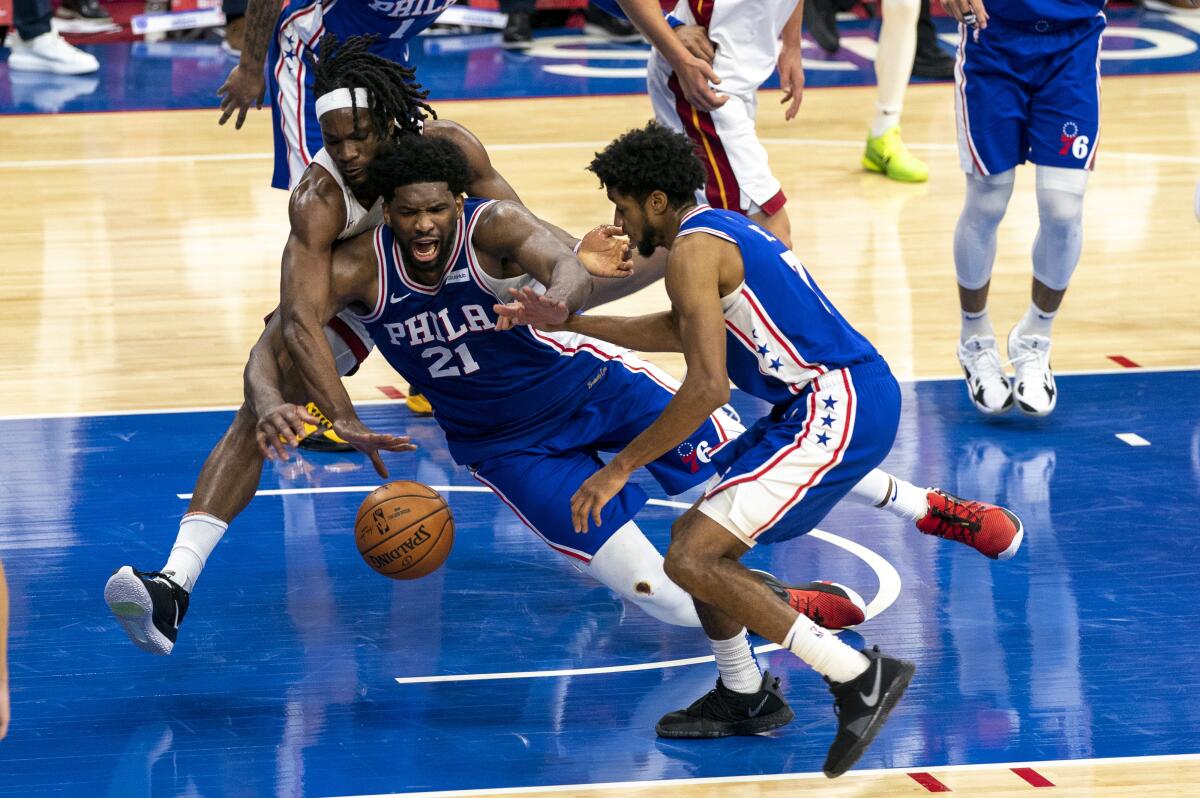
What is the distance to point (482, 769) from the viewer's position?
4297 mm

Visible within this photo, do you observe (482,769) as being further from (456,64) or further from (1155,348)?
(456,64)

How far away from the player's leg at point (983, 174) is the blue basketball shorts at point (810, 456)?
2329 mm

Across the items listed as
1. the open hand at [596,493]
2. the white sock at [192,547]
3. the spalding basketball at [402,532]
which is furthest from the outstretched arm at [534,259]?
the white sock at [192,547]

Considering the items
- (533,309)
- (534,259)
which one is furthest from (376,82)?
(533,309)

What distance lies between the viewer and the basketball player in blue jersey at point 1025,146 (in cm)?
649

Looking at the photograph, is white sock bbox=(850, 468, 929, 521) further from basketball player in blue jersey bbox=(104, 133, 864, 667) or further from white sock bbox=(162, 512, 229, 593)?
white sock bbox=(162, 512, 229, 593)

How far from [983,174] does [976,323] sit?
1.98 feet

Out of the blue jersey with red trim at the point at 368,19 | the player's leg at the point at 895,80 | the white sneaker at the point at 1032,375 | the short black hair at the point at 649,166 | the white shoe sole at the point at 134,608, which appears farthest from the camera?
the player's leg at the point at 895,80

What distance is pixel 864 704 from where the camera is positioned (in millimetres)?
4184

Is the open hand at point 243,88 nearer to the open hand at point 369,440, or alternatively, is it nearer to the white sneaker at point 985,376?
the open hand at point 369,440

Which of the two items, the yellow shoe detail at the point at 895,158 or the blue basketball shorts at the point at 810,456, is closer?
the blue basketball shorts at the point at 810,456

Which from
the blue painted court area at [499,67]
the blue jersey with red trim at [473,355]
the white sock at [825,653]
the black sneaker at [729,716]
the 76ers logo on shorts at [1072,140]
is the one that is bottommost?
the blue painted court area at [499,67]

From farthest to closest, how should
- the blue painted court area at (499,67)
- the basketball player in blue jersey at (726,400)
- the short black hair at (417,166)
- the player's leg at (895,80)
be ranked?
the blue painted court area at (499,67) < the player's leg at (895,80) < the short black hair at (417,166) < the basketball player in blue jersey at (726,400)

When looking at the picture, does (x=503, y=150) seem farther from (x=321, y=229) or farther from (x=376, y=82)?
(x=321, y=229)
